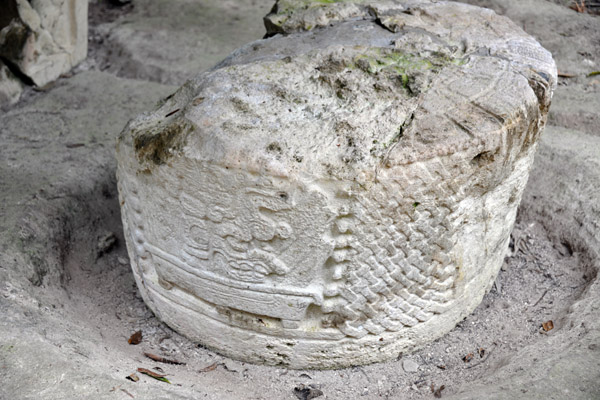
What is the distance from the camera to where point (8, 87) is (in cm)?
425

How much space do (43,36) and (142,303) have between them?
8.25 ft

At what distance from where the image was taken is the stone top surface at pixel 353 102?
2.02 metres

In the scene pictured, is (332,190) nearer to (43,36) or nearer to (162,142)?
(162,142)

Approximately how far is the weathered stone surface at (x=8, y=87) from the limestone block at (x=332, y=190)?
7.20 ft

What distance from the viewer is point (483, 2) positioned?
16.7 ft

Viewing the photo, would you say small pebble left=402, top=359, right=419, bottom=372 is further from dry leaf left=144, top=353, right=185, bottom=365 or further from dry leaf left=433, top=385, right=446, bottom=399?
dry leaf left=144, top=353, right=185, bottom=365

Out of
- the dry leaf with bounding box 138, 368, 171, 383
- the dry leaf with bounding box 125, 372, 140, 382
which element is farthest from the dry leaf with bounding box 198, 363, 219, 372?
the dry leaf with bounding box 125, 372, 140, 382

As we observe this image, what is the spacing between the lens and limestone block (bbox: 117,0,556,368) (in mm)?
2035

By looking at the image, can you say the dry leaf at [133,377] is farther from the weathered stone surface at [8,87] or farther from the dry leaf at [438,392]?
the weathered stone surface at [8,87]

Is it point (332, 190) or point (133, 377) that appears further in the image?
point (133, 377)

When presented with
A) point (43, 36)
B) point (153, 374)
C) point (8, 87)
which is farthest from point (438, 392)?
point (43, 36)

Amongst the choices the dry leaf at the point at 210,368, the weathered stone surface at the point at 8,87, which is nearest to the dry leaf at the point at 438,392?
the dry leaf at the point at 210,368

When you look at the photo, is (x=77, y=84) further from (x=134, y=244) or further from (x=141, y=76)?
(x=134, y=244)

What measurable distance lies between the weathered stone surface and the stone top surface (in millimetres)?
2226
